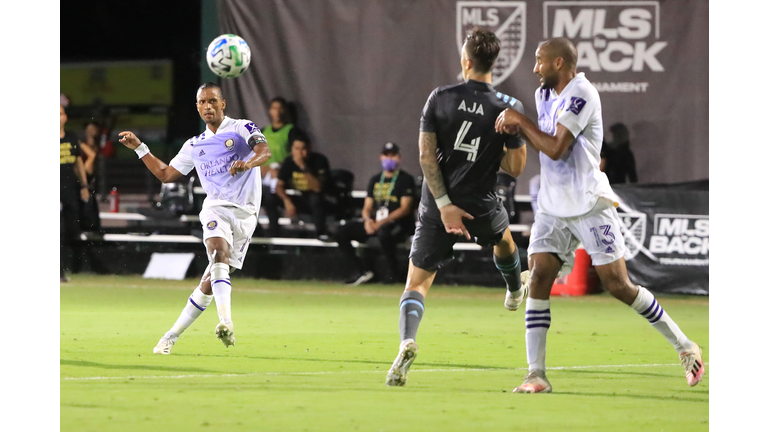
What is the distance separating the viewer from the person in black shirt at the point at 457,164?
6.44 metres

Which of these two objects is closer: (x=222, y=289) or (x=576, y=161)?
(x=576, y=161)

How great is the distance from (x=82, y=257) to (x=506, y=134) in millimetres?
11767

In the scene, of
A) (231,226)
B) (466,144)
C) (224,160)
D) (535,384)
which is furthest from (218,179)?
(535,384)

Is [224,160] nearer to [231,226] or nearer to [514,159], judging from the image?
[231,226]

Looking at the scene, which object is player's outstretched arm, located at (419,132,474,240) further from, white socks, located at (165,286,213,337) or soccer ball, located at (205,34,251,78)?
soccer ball, located at (205,34,251,78)

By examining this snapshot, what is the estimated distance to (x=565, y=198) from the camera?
21.1ft

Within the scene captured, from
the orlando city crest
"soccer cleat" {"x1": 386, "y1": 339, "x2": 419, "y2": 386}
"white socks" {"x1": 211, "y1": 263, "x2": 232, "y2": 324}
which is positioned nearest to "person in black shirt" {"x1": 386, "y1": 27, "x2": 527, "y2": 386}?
"soccer cleat" {"x1": 386, "y1": 339, "x2": 419, "y2": 386}

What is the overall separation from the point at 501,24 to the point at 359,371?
9210mm

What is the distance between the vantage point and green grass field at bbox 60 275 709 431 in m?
5.65

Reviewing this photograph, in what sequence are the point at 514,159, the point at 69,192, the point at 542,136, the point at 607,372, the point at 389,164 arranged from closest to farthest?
the point at 542,136 < the point at 514,159 < the point at 607,372 < the point at 389,164 < the point at 69,192

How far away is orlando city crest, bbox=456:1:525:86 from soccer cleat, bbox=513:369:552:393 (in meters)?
9.44

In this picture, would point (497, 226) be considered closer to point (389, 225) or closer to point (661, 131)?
point (389, 225)

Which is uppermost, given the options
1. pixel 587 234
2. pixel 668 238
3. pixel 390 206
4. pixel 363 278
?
pixel 587 234

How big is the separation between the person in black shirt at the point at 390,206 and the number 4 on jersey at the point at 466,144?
852 centimetres
